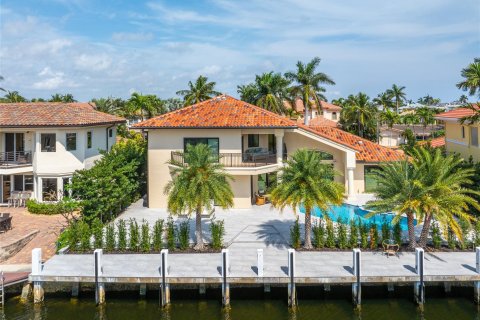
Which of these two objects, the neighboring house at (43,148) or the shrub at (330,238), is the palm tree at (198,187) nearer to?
the shrub at (330,238)

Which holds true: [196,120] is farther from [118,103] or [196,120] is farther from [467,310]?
[118,103]

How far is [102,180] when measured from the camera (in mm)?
23234

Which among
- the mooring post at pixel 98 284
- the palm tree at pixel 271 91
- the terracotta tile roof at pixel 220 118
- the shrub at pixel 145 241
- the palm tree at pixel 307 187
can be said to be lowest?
the mooring post at pixel 98 284

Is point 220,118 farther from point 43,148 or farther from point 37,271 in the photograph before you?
point 37,271

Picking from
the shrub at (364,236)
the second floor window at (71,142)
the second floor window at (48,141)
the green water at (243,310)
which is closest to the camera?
the green water at (243,310)

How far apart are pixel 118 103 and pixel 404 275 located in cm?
5649

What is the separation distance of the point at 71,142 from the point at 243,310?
19912mm

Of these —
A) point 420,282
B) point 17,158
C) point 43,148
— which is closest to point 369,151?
point 420,282

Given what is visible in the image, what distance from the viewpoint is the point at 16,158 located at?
99.3ft

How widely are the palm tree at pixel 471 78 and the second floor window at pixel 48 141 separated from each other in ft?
89.3

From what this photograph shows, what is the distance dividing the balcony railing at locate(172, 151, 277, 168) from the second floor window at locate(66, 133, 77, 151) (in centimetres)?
773

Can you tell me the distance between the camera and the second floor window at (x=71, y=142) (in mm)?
29953

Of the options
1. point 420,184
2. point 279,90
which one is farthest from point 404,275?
point 279,90

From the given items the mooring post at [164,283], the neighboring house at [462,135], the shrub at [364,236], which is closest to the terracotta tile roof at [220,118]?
the shrub at [364,236]
